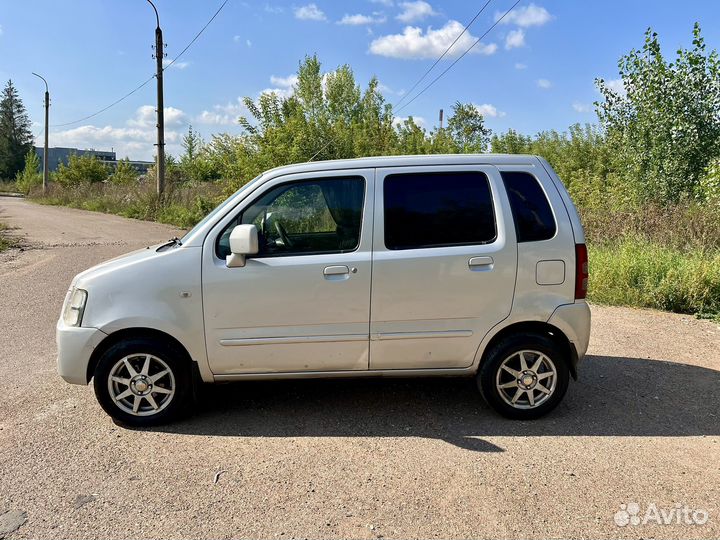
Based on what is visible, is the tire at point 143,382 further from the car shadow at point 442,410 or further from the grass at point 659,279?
the grass at point 659,279

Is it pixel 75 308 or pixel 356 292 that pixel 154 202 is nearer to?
pixel 75 308

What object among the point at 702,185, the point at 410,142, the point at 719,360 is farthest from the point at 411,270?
the point at 410,142

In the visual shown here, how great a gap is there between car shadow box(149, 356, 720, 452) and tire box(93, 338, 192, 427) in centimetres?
18

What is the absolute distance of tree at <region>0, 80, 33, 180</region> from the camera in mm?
79875

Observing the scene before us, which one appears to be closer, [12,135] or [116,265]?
[116,265]

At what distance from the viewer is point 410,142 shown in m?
19.9

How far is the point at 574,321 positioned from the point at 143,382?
326 cm

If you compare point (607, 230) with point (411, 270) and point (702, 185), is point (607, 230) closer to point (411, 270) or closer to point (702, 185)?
point (702, 185)

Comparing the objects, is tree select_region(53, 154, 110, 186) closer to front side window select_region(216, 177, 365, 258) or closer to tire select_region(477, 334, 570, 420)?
front side window select_region(216, 177, 365, 258)

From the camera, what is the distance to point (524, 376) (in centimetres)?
404

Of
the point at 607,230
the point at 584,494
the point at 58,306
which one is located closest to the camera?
the point at 584,494

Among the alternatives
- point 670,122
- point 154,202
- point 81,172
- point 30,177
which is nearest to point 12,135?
point 30,177

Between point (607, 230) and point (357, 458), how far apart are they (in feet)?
29.2

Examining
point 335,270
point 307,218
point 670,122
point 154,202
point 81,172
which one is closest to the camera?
point 335,270
